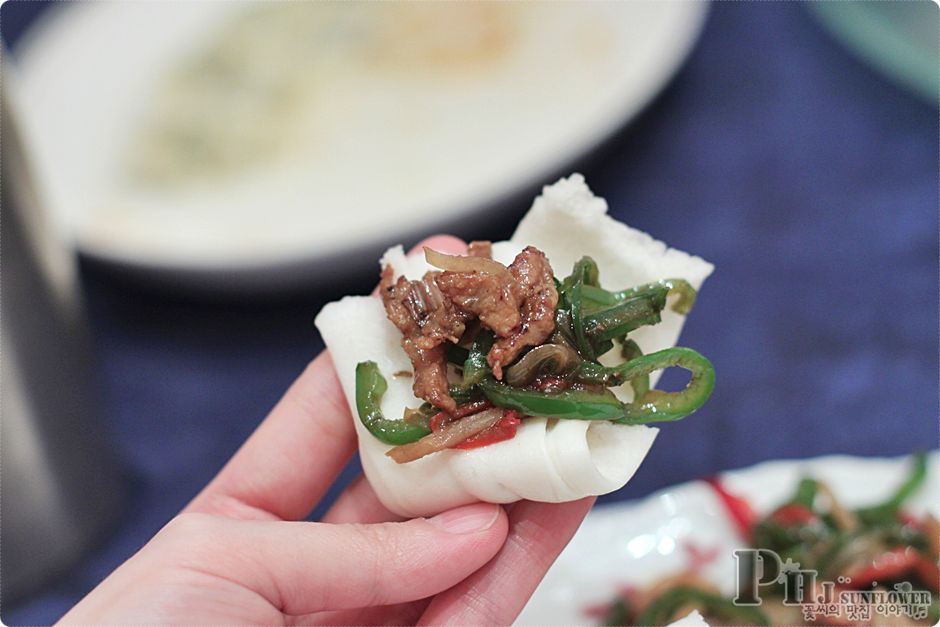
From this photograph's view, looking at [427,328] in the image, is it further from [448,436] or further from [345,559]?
[345,559]

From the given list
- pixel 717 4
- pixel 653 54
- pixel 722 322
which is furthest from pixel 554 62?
pixel 722 322

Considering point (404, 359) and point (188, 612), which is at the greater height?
point (404, 359)

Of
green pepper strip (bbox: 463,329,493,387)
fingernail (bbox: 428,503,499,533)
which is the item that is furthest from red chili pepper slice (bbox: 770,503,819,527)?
green pepper strip (bbox: 463,329,493,387)

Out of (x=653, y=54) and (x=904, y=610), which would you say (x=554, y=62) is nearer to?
(x=653, y=54)

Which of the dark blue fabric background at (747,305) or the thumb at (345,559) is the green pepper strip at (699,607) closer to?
the dark blue fabric background at (747,305)

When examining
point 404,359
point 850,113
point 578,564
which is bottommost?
point 578,564

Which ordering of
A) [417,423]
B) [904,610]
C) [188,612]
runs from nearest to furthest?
[188,612] → [417,423] → [904,610]

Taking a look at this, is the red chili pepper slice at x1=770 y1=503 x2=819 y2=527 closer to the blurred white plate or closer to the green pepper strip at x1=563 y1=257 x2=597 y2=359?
the green pepper strip at x1=563 y1=257 x2=597 y2=359
